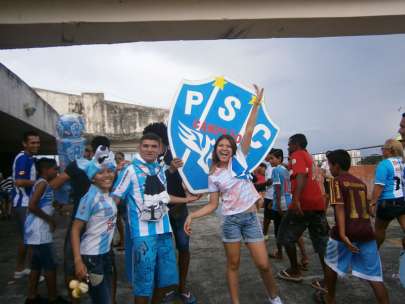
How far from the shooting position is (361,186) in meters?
3.00

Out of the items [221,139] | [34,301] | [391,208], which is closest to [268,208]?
[391,208]

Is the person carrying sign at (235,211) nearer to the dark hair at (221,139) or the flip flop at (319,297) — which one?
the dark hair at (221,139)

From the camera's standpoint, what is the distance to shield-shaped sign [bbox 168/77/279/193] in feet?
11.0

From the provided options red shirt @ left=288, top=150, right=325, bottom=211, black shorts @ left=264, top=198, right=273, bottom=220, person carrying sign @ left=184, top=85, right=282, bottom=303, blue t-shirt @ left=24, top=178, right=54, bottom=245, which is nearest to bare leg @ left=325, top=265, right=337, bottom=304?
person carrying sign @ left=184, top=85, right=282, bottom=303

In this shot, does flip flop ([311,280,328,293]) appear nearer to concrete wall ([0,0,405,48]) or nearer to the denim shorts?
the denim shorts

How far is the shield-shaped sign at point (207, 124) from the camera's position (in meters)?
3.35

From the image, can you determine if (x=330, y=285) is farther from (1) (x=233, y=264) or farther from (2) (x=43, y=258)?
(2) (x=43, y=258)

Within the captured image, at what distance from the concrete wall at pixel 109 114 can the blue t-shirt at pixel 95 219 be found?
53.7 ft

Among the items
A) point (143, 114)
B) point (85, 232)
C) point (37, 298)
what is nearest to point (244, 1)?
point (85, 232)

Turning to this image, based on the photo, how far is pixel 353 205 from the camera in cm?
295

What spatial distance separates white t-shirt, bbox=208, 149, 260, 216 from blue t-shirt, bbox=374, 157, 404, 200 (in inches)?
77.4

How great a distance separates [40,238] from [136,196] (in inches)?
54.0

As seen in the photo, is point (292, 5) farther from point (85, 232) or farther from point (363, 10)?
point (85, 232)

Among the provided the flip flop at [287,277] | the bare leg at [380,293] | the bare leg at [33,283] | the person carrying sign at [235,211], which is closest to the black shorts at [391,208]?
the flip flop at [287,277]
